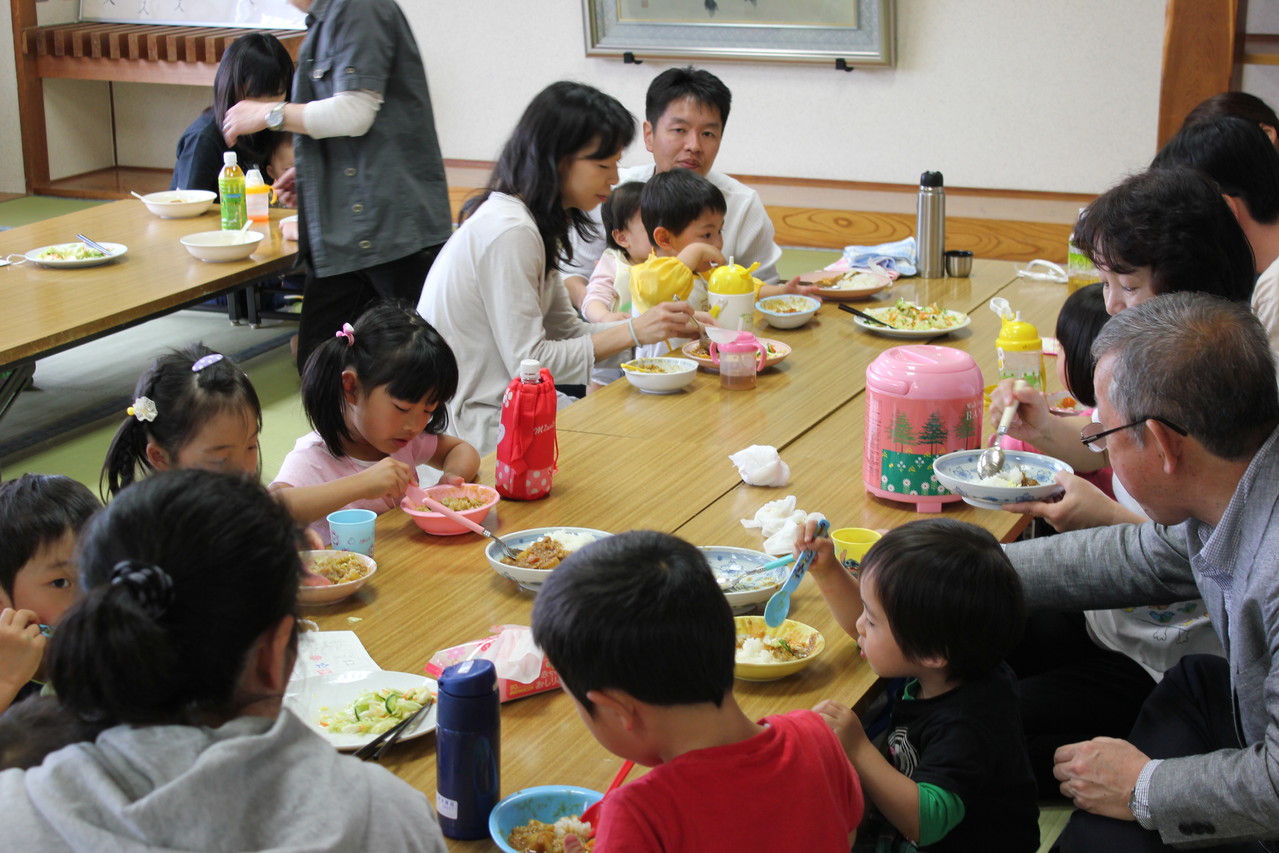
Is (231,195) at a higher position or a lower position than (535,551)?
higher

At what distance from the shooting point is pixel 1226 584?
64.6 inches

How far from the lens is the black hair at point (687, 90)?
3887 millimetres

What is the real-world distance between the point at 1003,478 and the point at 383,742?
119 cm

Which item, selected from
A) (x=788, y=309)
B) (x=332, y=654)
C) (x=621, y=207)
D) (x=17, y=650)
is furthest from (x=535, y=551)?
(x=621, y=207)

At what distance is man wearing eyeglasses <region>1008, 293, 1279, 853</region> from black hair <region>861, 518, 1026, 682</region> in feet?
0.77

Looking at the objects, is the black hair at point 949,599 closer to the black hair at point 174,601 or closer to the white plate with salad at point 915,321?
the black hair at point 174,601

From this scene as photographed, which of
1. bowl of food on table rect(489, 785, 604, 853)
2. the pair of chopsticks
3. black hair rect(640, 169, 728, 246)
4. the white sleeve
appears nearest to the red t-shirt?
bowl of food on table rect(489, 785, 604, 853)

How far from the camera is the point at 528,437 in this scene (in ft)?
7.09

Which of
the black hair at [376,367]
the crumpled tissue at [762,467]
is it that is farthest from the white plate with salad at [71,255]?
the crumpled tissue at [762,467]

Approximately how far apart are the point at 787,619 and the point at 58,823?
3.53 ft

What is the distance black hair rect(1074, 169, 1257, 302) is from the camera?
2.25 m

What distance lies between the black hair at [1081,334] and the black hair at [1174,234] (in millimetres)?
114

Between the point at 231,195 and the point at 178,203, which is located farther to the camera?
the point at 178,203

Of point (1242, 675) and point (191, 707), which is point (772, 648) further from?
point (191, 707)
